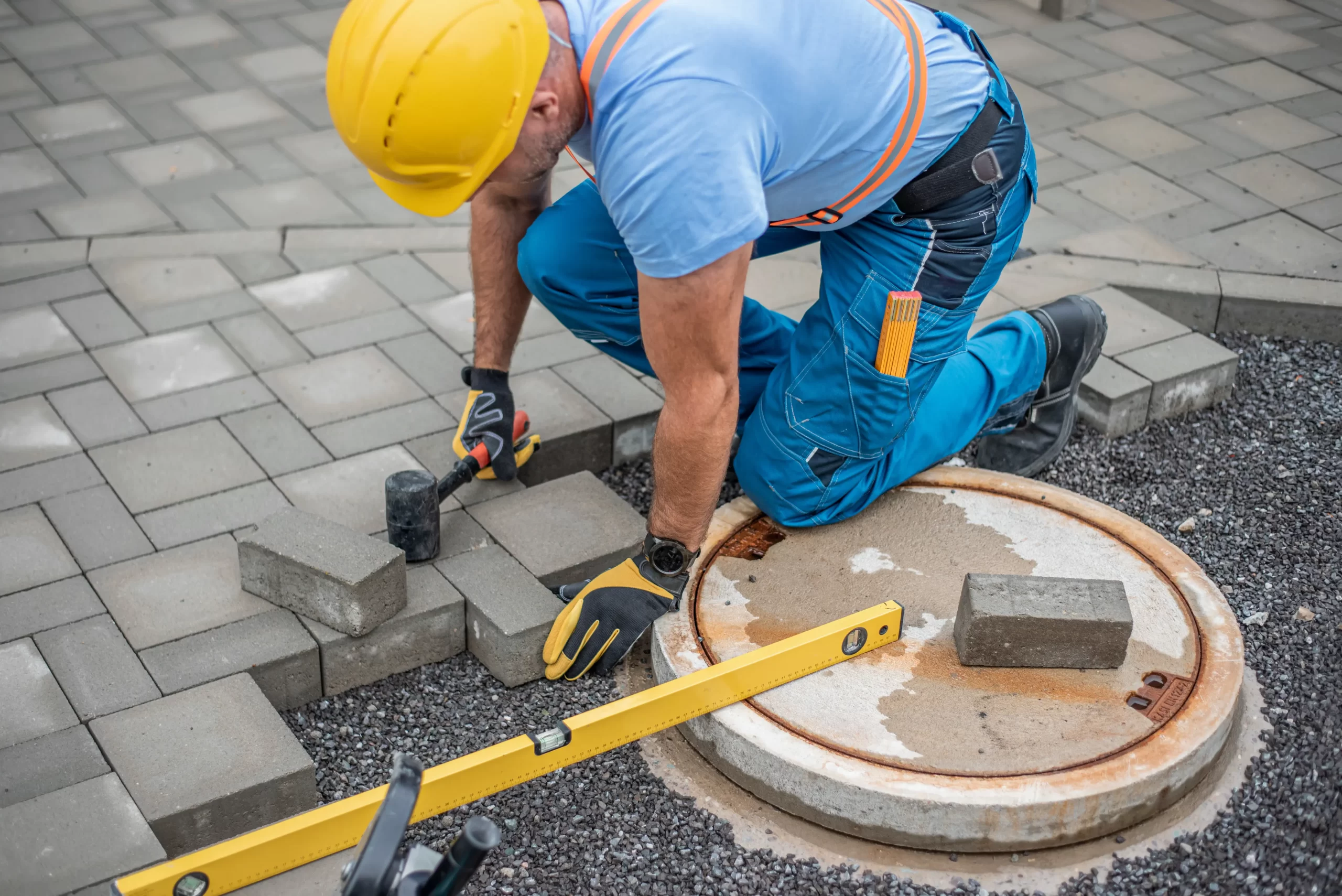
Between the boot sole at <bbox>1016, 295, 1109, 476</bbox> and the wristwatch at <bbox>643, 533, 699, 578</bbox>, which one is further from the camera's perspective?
the boot sole at <bbox>1016, 295, 1109, 476</bbox>

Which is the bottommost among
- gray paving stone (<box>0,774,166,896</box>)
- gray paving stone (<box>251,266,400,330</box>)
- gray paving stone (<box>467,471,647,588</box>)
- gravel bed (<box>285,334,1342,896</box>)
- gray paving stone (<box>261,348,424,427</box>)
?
gravel bed (<box>285,334,1342,896</box>)

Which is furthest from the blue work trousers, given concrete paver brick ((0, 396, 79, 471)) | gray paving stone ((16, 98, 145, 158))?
gray paving stone ((16, 98, 145, 158))

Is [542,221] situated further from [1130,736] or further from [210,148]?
[210,148]

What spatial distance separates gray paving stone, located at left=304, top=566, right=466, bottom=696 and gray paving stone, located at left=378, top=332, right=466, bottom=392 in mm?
931

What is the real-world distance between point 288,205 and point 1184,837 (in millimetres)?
3743

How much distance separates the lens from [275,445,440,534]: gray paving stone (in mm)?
3424

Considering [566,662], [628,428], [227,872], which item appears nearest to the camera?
[227,872]

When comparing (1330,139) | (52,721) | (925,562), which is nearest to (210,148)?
(52,721)

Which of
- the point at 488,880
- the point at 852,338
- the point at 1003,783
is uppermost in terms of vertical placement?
the point at 852,338

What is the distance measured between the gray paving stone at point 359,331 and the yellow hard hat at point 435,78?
1.75 meters

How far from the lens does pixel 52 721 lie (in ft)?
9.03

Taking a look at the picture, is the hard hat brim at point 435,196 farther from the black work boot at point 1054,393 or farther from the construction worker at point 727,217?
the black work boot at point 1054,393

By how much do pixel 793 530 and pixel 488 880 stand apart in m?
1.20

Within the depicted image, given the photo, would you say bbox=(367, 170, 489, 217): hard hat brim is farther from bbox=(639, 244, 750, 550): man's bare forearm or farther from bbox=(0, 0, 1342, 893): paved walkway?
bbox=(0, 0, 1342, 893): paved walkway
